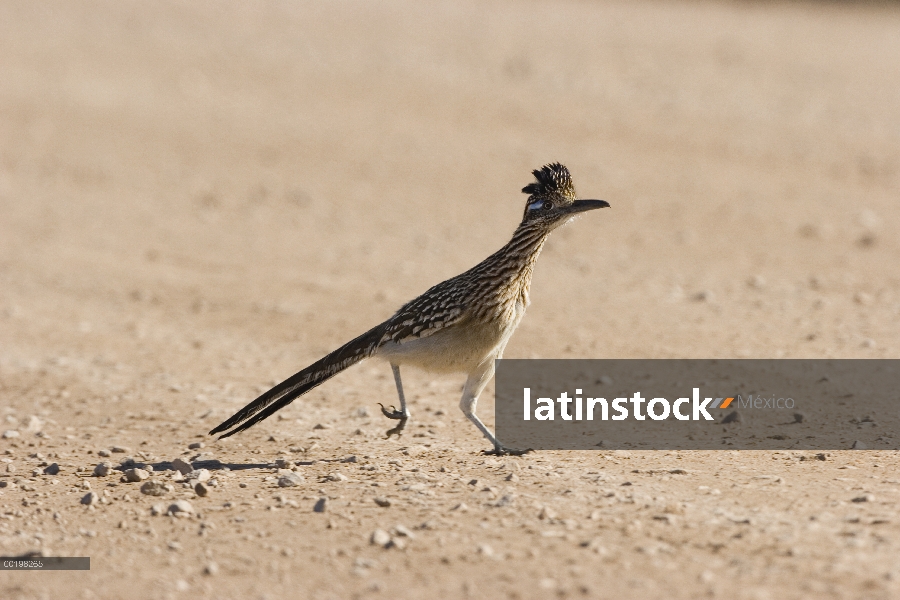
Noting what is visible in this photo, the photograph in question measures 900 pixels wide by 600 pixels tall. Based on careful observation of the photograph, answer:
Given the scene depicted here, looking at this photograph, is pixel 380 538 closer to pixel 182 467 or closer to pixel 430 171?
pixel 182 467

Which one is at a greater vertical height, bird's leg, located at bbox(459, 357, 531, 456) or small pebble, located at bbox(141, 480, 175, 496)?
bird's leg, located at bbox(459, 357, 531, 456)

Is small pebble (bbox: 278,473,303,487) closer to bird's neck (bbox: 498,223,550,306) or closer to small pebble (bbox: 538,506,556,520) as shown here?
small pebble (bbox: 538,506,556,520)

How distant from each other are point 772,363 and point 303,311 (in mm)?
4821

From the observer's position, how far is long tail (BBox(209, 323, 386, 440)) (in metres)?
7.61

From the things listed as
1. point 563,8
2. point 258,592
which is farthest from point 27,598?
point 563,8

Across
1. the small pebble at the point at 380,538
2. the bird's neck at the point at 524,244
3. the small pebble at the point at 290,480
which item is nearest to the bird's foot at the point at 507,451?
the bird's neck at the point at 524,244

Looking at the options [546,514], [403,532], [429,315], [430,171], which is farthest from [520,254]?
[430,171]

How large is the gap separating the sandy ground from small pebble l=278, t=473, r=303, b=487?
0.11 m

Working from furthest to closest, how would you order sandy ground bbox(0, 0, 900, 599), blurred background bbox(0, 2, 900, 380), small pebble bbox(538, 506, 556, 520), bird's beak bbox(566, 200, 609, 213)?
blurred background bbox(0, 2, 900, 380) → bird's beak bbox(566, 200, 609, 213) → small pebble bbox(538, 506, 556, 520) → sandy ground bbox(0, 0, 900, 599)

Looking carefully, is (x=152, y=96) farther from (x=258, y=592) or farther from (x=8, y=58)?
(x=258, y=592)

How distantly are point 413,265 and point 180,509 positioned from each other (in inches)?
293

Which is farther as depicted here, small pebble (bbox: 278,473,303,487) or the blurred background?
→ the blurred background

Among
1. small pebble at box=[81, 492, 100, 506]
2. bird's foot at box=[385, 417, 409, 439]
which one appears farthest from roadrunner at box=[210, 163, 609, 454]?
small pebble at box=[81, 492, 100, 506]

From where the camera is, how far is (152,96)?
2080 cm
